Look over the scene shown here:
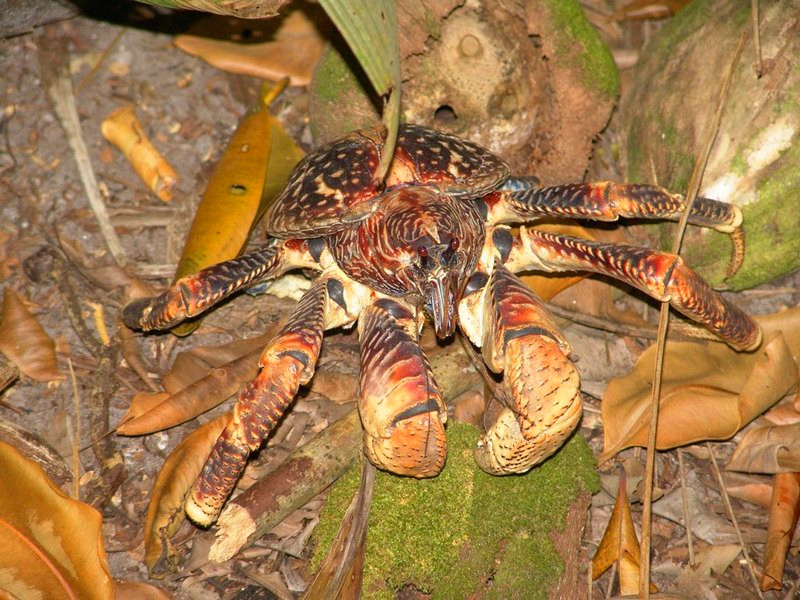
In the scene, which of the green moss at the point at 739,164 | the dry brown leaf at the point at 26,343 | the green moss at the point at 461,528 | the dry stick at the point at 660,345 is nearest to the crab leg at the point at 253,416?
the green moss at the point at 461,528

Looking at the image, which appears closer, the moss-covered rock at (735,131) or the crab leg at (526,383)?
the crab leg at (526,383)

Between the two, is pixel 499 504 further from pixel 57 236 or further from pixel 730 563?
pixel 57 236

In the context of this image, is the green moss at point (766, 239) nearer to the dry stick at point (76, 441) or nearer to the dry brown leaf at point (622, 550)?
the dry brown leaf at point (622, 550)

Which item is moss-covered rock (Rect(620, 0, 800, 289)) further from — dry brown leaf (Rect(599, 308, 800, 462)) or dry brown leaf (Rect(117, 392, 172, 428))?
dry brown leaf (Rect(117, 392, 172, 428))

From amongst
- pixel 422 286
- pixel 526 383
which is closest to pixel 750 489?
pixel 526 383

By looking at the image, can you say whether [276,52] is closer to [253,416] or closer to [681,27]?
[681,27]

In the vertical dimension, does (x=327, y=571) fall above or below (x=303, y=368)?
below

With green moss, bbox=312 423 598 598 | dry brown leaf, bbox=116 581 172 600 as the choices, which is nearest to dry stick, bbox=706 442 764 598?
green moss, bbox=312 423 598 598

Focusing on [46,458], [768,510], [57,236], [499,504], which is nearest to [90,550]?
[46,458]
